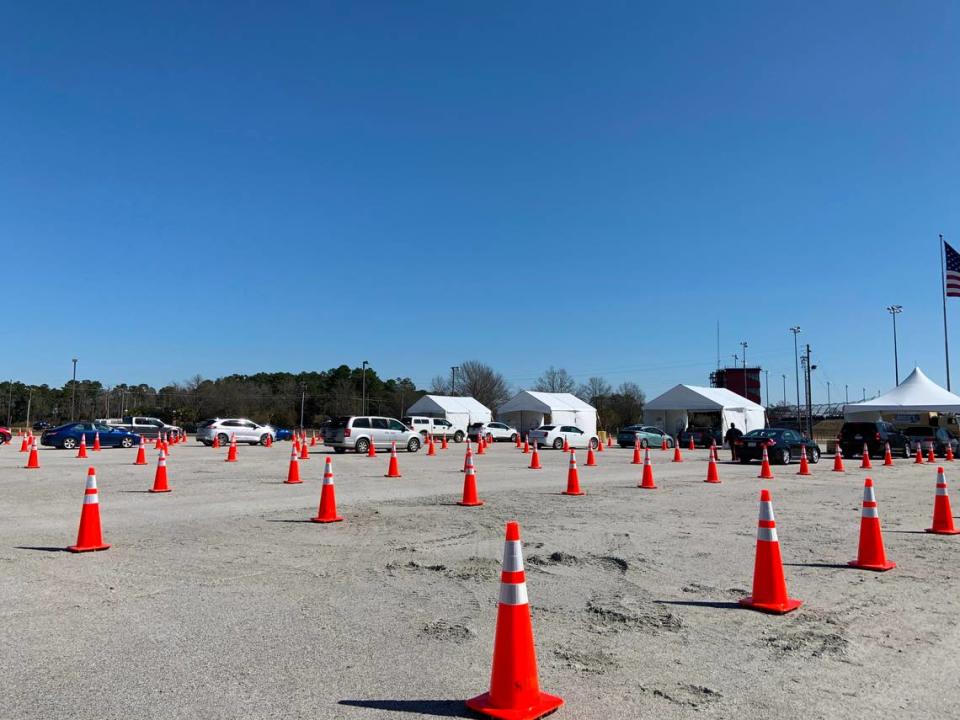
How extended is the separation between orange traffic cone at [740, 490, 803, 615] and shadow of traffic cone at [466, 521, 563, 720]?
280cm

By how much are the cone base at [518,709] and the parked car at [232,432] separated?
35358 millimetres

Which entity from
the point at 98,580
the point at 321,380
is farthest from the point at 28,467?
the point at 321,380

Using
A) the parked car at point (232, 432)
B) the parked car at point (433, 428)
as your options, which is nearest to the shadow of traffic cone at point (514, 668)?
the parked car at point (232, 432)

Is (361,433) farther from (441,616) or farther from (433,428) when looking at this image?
(441,616)

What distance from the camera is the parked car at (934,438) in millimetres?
31797

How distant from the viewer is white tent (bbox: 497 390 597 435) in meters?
59.8

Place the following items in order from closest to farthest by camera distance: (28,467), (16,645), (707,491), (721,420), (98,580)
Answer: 1. (16,645)
2. (98,580)
3. (707,491)
4. (28,467)
5. (721,420)

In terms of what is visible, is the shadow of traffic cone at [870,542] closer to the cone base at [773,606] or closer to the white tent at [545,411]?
the cone base at [773,606]

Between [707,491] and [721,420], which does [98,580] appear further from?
[721,420]

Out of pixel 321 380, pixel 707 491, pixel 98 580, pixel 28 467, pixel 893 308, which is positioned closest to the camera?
pixel 98 580

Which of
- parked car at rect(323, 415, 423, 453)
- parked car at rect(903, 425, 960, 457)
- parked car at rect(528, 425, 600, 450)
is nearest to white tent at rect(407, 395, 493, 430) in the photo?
parked car at rect(528, 425, 600, 450)

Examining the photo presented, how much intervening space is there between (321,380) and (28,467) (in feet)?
311

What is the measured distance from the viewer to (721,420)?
2061 inches

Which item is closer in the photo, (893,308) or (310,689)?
(310,689)
